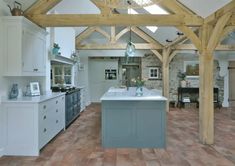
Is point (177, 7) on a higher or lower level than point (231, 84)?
higher

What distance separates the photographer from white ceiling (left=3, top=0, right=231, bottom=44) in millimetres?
4301

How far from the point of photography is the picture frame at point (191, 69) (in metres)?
11.0

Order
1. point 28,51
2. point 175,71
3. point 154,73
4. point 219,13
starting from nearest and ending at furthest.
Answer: point 219,13, point 28,51, point 175,71, point 154,73

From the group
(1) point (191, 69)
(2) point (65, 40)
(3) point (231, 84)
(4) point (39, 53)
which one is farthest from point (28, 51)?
(3) point (231, 84)

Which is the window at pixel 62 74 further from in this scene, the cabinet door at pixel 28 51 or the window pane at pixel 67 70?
the cabinet door at pixel 28 51

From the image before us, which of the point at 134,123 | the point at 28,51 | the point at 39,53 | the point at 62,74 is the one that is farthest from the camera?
Result: the point at 62,74

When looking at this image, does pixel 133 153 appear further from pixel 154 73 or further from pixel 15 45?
pixel 154 73

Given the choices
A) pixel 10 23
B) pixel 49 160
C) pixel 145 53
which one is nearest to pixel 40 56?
pixel 10 23

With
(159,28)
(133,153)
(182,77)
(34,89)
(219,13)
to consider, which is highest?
(159,28)

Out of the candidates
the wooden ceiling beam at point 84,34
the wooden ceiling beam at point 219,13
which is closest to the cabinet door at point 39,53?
the wooden ceiling beam at point 219,13

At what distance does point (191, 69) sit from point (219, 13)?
23.2 feet

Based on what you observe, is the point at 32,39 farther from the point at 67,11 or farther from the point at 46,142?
the point at 67,11

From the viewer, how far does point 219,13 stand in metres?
4.19

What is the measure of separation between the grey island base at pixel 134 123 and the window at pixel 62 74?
11.7ft
